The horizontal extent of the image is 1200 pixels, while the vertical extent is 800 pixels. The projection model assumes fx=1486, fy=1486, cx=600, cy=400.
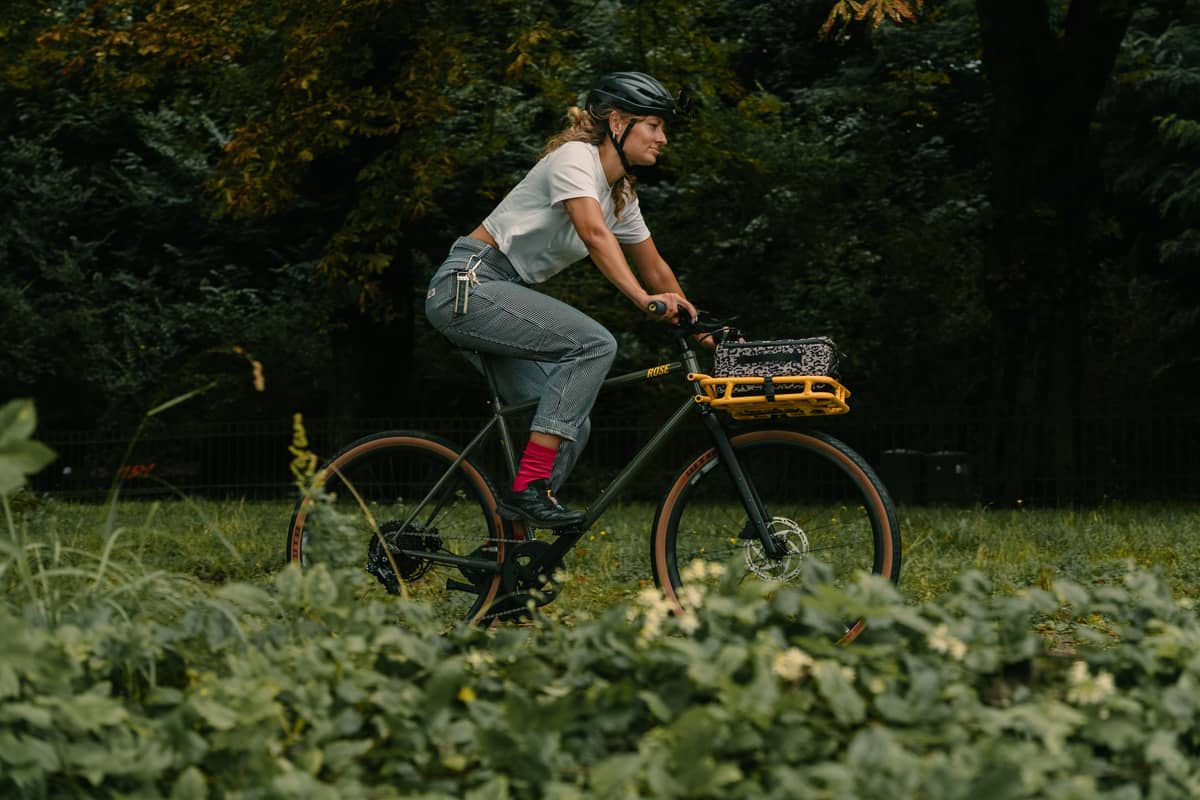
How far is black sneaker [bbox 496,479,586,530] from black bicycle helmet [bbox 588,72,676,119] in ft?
4.04

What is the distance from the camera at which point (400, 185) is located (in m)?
12.9

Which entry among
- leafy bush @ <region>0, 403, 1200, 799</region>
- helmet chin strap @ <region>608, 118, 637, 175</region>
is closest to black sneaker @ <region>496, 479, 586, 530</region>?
helmet chin strap @ <region>608, 118, 637, 175</region>

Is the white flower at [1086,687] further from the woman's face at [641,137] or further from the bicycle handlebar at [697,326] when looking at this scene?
the woman's face at [641,137]

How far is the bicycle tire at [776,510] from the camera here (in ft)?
15.2

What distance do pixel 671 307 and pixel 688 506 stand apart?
0.65 meters

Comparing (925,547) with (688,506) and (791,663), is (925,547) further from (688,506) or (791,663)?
(791,663)

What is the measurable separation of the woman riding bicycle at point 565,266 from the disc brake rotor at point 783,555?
56cm

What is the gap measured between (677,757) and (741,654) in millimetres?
304

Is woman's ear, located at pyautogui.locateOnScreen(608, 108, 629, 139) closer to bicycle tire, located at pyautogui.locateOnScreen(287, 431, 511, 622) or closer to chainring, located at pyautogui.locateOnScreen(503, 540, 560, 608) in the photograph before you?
bicycle tire, located at pyautogui.locateOnScreen(287, 431, 511, 622)

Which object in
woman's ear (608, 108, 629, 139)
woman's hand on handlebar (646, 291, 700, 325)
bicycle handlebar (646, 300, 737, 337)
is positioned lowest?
bicycle handlebar (646, 300, 737, 337)

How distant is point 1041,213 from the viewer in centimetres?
1249

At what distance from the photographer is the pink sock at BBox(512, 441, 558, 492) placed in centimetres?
478

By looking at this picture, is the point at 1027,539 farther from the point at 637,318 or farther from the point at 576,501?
the point at 637,318

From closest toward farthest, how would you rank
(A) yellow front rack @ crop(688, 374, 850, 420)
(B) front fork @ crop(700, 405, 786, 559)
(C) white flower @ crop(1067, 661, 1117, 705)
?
(C) white flower @ crop(1067, 661, 1117, 705) < (A) yellow front rack @ crop(688, 374, 850, 420) < (B) front fork @ crop(700, 405, 786, 559)
